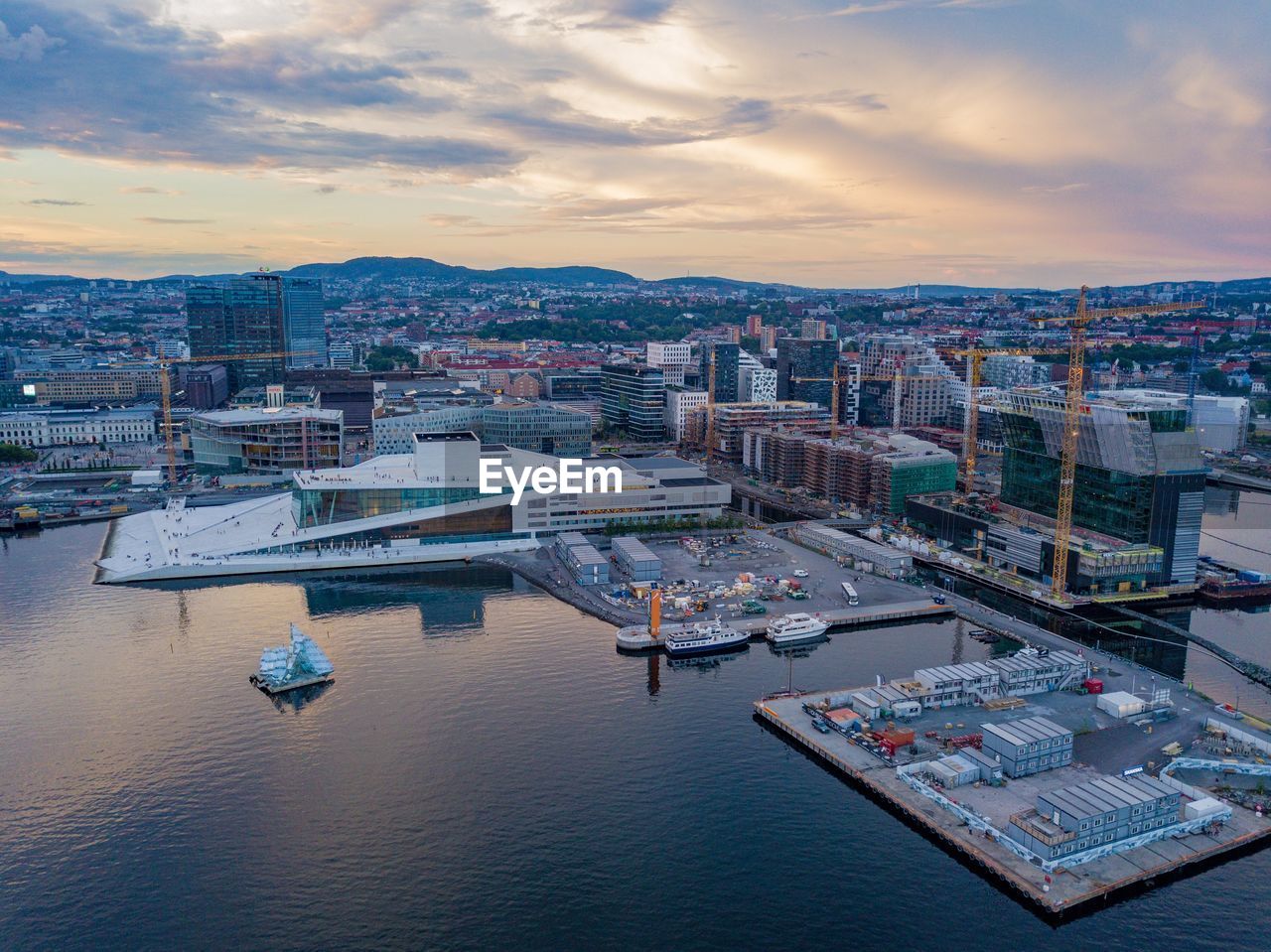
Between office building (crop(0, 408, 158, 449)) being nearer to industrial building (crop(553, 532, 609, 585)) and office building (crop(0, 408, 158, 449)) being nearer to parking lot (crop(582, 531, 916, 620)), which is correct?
industrial building (crop(553, 532, 609, 585))

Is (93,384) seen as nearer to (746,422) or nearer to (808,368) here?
(746,422)

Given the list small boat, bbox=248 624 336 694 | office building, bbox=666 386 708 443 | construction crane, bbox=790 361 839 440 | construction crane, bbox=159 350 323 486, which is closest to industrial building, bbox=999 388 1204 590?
construction crane, bbox=790 361 839 440

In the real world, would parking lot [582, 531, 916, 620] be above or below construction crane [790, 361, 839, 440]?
below

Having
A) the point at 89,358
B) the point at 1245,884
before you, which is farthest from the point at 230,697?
the point at 89,358

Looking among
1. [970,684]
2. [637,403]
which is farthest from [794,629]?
[637,403]

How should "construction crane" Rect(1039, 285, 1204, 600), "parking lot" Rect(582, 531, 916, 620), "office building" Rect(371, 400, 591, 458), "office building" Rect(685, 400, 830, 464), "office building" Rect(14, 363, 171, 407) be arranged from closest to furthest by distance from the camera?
"parking lot" Rect(582, 531, 916, 620) → "construction crane" Rect(1039, 285, 1204, 600) → "office building" Rect(371, 400, 591, 458) → "office building" Rect(685, 400, 830, 464) → "office building" Rect(14, 363, 171, 407)

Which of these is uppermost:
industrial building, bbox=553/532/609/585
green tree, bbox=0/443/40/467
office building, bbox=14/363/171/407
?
office building, bbox=14/363/171/407

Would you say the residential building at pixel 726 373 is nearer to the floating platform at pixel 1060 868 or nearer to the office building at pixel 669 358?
the office building at pixel 669 358
